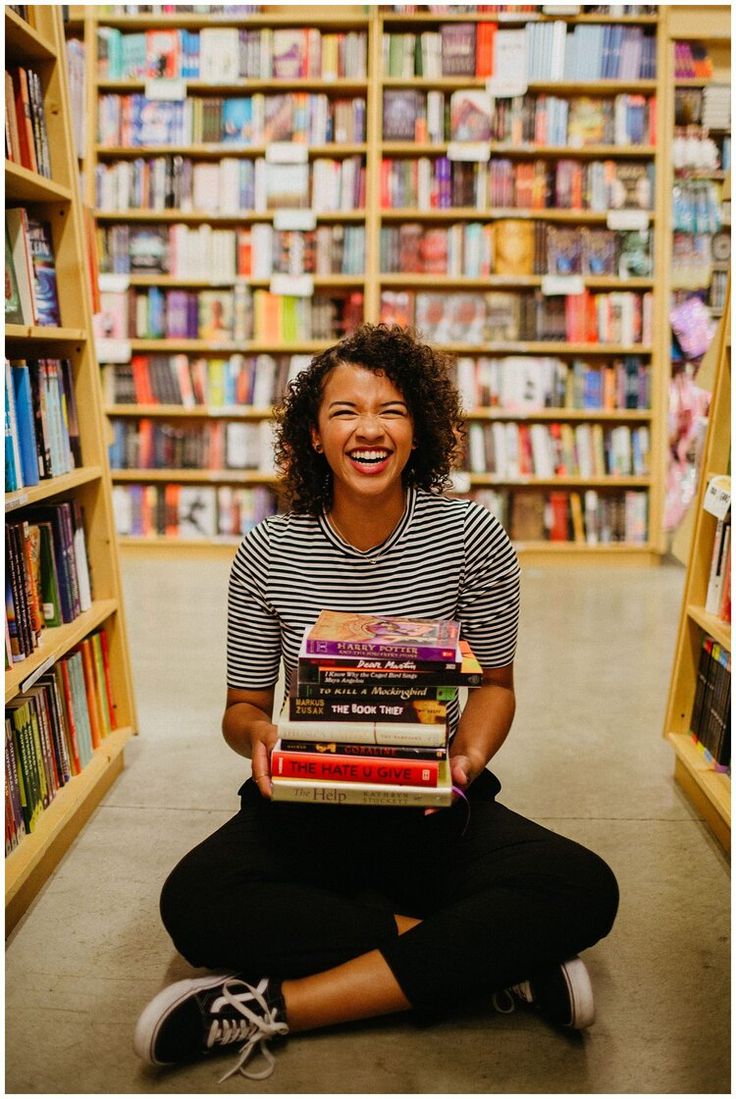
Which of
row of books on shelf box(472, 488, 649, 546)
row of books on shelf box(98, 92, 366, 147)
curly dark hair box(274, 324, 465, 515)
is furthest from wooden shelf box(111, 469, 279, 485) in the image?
curly dark hair box(274, 324, 465, 515)

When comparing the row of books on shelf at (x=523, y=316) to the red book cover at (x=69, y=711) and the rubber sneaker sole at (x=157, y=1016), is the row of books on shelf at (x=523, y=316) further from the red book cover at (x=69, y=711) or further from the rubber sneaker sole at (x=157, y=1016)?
the rubber sneaker sole at (x=157, y=1016)

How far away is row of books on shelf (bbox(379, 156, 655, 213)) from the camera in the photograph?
190 inches

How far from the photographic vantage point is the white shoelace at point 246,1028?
139cm

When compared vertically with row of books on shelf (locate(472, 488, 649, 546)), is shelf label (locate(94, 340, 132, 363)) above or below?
above

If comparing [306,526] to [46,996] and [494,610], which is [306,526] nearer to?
[494,610]

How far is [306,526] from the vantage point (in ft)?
5.50

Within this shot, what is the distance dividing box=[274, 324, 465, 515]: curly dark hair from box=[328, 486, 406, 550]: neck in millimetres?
61

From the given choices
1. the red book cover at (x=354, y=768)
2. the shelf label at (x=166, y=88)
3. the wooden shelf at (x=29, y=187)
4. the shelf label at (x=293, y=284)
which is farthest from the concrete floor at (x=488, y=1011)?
the shelf label at (x=166, y=88)

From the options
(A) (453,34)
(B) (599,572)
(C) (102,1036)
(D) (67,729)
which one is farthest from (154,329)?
(C) (102,1036)

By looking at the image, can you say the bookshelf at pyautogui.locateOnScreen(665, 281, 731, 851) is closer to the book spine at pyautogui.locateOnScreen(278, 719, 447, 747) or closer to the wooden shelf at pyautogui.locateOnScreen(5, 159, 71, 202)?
the book spine at pyautogui.locateOnScreen(278, 719, 447, 747)

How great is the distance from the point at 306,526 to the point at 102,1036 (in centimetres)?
79

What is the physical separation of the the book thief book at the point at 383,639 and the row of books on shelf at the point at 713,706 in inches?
37.4

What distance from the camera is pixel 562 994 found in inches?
57.2

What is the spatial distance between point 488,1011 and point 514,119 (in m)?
4.22
